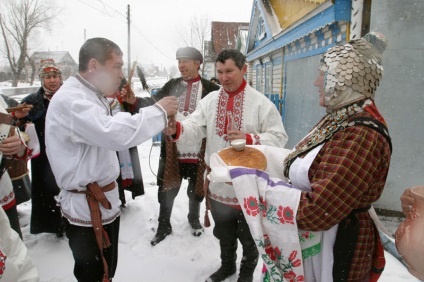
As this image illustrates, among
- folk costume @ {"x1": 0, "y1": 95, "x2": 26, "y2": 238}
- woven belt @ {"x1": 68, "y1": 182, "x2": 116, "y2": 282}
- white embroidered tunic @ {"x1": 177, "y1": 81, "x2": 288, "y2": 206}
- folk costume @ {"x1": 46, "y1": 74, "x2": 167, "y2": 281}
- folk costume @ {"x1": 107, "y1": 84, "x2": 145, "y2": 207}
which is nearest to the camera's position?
folk costume @ {"x1": 46, "y1": 74, "x2": 167, "y2": 281}

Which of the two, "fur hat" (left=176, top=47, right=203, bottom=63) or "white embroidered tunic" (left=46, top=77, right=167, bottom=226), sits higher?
"fur hat" (left=176, top=47, right=203, bottom=63)

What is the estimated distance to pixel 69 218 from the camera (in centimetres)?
192

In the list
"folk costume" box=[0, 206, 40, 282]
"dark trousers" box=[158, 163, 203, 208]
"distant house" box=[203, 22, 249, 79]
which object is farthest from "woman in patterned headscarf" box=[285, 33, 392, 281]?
"distant house" box=[203, 22, 249, 79]

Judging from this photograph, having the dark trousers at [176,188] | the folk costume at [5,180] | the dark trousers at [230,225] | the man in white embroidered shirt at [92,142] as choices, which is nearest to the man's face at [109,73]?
the man in white embroidered shirt at [92,142]

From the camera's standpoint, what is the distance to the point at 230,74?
8.21ft

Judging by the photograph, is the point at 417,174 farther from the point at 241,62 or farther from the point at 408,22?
the point at 241,62

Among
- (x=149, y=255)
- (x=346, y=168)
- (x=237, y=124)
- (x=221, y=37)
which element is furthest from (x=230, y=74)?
(x=221, y=37)

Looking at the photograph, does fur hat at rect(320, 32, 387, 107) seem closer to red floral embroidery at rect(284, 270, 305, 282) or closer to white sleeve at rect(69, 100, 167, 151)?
red floral embroidery at rect(284, 270, 305, 282)

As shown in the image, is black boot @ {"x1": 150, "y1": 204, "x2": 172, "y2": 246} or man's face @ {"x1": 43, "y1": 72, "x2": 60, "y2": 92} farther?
black boot @ {"x1": 150, "y1": 204, "x2": 172, "y2": 246}

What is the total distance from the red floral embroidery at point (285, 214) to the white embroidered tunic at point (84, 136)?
0.87 m

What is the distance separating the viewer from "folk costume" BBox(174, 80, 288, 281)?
8.07 feet

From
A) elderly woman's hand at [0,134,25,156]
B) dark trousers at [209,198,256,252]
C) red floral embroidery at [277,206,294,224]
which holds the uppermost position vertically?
elderly woman's hand at [0,134,25,156]

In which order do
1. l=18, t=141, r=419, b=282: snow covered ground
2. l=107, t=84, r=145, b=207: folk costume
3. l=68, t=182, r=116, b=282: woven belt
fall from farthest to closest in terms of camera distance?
l=107, t=84, r=145, b=207: folk costume, l=18, t=141, r=419, b=282: snow covered ground, l=68, t=182, r=116, b=282: woven belt

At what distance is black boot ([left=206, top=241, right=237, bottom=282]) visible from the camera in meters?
2.73
